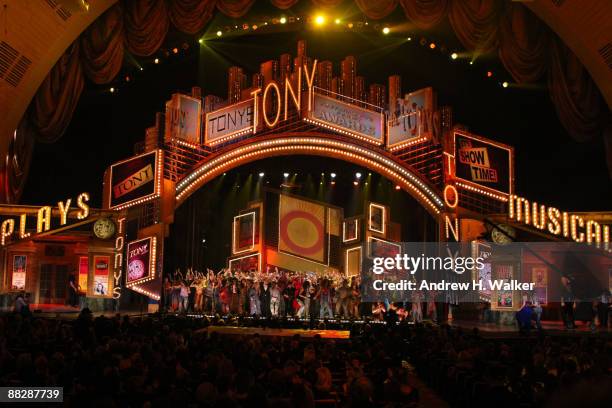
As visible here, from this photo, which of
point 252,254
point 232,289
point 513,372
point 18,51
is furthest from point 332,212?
point 513,372

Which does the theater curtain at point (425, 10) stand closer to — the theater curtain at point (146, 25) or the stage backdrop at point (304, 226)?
the theater curtain at point (146, 25)

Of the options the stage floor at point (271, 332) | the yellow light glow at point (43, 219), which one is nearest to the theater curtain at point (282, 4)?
the yellow light glow at point (43, 219)

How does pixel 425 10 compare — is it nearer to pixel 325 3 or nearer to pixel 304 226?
pixel 325 3

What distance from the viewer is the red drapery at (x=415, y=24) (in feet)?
84.1

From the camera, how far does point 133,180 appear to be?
2827cm

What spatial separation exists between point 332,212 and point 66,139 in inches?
476

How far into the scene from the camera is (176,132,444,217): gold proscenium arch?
2856 cm

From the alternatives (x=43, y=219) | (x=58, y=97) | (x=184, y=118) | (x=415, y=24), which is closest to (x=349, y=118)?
(x=415, y=24)

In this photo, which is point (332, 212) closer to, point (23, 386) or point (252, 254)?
point (252, 254)

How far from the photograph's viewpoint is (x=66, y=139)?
30062mm

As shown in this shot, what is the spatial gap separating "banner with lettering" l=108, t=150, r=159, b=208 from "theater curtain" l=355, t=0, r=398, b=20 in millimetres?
9140

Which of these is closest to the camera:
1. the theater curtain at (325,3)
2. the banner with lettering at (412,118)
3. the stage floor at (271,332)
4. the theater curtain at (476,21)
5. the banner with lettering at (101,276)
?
the stage floor at (271,332)

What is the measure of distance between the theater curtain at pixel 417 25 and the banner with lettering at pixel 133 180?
2722 millimetres

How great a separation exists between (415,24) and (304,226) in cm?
1186
